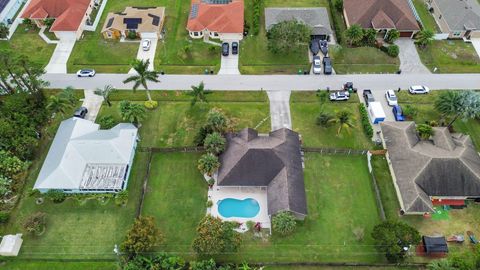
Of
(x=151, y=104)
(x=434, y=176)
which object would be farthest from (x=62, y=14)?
(x=434, y=176)

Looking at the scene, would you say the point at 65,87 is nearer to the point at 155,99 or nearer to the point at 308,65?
the point at 155,99

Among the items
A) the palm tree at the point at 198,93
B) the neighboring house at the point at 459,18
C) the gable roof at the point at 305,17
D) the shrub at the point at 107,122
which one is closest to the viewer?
the palm tree at the point at 198,93

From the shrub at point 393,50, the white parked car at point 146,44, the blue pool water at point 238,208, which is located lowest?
the blue pool water at point 238,208

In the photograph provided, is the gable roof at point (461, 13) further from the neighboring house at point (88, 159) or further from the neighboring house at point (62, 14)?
the neighboring house at point (62, 14)

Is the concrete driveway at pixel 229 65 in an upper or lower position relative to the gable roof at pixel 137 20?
lower

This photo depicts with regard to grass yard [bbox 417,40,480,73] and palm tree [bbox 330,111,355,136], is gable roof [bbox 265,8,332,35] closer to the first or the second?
grass yard [bbox 417,40,480,73]

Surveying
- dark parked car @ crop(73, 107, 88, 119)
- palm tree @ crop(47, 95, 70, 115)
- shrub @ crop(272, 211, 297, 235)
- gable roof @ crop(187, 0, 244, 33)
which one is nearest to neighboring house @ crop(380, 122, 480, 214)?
shrub @ crop(272, 211, 297, 235)

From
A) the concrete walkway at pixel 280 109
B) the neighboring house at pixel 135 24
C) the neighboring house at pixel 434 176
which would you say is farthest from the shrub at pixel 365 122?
the neighboring house at pixel 135 24
